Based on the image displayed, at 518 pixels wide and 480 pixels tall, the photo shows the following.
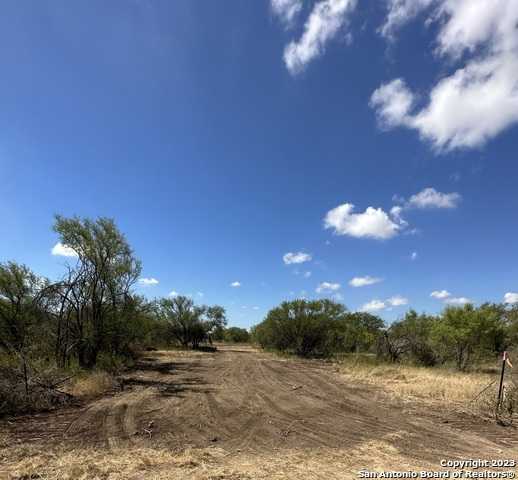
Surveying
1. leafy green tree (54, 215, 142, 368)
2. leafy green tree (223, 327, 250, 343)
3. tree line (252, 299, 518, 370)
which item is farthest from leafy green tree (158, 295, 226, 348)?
leafy green tree (223, 327, 250, 343)

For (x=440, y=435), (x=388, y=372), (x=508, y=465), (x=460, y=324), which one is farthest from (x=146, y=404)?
(x=460, y=324)

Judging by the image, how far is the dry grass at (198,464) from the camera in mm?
4871

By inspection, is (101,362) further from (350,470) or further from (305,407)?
(350,470)

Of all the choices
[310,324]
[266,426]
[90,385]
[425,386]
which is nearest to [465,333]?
[425,386]

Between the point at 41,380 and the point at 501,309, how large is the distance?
95.5 feet

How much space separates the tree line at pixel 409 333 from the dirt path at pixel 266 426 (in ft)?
40.9

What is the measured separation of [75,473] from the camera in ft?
15.9

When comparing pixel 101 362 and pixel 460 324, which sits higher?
pixel 460 324

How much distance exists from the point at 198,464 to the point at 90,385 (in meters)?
7.97

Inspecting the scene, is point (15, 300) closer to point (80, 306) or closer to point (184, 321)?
point (80, 306)

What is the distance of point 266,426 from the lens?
774 centimetres

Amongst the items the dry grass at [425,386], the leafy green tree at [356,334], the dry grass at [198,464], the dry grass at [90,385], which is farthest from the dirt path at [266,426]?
the leafy green tree at [356,334]

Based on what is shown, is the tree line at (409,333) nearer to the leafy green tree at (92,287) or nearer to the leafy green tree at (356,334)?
the leafy green tree at (356,334)

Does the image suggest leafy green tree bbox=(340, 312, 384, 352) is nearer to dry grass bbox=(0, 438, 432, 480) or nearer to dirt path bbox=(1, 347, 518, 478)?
dirt path bbox=(1, 347, 518, 478)
